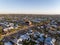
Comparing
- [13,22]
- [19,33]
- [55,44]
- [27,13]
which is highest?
[27,13]

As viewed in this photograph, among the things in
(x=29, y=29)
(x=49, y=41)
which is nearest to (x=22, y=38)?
(x=29, y=29)

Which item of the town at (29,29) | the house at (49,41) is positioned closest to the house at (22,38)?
the town at (29,29)

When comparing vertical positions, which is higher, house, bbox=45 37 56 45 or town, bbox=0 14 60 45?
town, bbox=0 14 60 45

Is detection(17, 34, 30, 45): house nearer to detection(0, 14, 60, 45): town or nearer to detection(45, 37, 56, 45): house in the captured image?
detection(0, 14, 60, 45): town

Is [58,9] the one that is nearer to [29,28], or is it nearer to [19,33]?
[29,28]

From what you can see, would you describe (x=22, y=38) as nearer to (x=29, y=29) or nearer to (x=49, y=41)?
(x=29, y=29)

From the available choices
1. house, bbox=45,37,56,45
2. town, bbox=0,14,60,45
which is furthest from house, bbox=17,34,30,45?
house, bbox=45,37,56,45

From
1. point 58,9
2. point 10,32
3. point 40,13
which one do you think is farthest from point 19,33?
point 58,9

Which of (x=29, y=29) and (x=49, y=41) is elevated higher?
(x=29, y=29)
